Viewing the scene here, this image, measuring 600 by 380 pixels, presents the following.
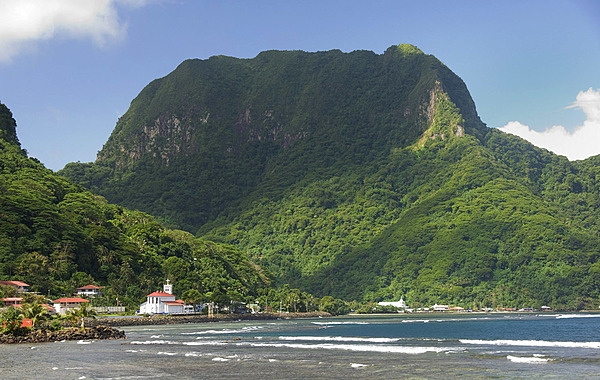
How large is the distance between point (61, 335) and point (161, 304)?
76.7m

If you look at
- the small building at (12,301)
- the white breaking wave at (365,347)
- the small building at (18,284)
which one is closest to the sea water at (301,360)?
the white breaking wave at (365,347)

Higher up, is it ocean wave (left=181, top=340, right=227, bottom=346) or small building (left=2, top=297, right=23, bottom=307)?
small building (left=2, top=297, right=23, bottom=307)

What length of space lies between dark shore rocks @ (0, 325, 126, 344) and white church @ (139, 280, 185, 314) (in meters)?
68.2

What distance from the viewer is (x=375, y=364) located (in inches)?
2419

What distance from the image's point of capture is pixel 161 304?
17312 cm

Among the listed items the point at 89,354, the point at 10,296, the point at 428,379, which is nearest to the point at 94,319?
the point at 10,296

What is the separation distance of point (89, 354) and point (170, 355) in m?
8.32

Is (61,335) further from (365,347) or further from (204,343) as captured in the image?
(365,347)

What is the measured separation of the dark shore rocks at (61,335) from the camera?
90.4 metres

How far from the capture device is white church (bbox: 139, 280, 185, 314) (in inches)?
6737

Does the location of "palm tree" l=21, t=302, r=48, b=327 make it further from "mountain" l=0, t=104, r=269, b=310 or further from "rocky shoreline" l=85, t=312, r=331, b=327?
"mountain" l=0, t=104, r=269, b=310

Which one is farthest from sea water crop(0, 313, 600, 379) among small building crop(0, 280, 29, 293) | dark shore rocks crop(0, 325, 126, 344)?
small building crop(0, 280, 29, 293)

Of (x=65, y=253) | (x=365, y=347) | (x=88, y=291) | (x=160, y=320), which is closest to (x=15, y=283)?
(x=88, y=291)

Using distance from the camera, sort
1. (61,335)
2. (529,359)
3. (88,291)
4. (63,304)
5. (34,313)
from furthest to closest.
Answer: (88,291)
(63,304)
(34,313)
(61,335)
(529,359)
